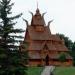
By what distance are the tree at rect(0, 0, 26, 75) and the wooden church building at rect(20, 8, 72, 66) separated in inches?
1688

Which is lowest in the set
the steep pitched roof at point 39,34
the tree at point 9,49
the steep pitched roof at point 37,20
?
the tree at point 9,49

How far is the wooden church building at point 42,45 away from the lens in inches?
3083

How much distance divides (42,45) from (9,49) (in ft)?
151

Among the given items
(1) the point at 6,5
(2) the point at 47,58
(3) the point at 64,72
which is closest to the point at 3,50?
(1) the point at 6,5

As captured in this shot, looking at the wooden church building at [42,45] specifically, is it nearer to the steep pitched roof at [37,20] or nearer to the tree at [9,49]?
the steep pitched roof at [37,20]

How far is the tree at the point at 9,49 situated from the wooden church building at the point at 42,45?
4289 centimetres

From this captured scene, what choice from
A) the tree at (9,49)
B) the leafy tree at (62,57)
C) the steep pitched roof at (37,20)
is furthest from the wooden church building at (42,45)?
the tree at (9,49)

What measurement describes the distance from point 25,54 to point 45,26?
49.0 m

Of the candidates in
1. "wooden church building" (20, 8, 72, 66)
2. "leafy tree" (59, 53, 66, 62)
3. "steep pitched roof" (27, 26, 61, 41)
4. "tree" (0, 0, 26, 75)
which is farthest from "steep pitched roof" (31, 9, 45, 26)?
"tree" (0, 0, 26, 75)

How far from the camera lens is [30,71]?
62.2 m

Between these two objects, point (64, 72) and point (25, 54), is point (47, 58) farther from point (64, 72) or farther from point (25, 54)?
point (25, 54)

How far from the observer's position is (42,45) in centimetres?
7981

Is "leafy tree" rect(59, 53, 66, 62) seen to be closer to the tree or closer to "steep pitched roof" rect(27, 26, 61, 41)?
"steep pitched roof" rect(27, 26, 61, 41)

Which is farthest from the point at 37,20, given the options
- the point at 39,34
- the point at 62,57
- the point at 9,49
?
the point at 9,49
